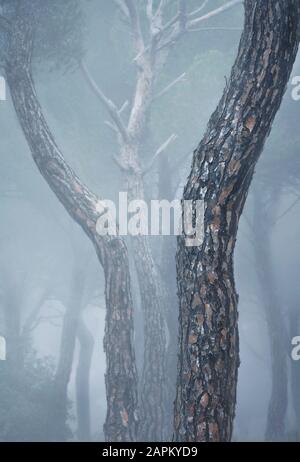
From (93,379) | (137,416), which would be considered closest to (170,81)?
(137,416)

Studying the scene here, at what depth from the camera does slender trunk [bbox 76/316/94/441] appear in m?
11.7

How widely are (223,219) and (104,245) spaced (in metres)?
2.50

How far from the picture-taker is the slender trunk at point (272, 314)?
10008 mm

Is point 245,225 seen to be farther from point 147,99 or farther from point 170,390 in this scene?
point 170,390

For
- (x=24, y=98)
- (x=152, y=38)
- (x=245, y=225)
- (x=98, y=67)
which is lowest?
(x=24, y=98)

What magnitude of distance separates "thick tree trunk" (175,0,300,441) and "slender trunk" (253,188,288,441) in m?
8.36

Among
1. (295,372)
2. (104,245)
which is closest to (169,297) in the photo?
(104,245)

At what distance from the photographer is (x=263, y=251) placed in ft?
38.3

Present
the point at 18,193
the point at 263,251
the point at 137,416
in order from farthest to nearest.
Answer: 1. the point at 18,193
2. the point at 263,251
3. the point at 137,416

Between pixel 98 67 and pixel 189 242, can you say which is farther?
pixel 98 67

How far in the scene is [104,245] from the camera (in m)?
5.04

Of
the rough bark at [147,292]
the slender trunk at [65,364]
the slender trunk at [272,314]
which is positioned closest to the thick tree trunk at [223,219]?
the rough bark at [147,292]

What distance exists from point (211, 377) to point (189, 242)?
0.93m

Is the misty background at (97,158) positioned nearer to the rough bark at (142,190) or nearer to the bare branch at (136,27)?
the rough bark at (142,190)
